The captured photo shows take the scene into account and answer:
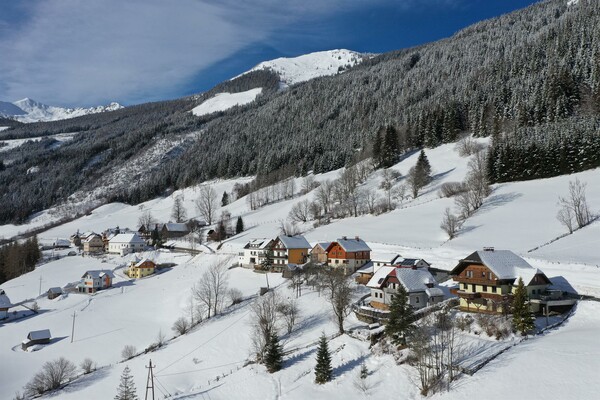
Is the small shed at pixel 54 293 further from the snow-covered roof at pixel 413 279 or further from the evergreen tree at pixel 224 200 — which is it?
the evergreen tree at pixel 224 200

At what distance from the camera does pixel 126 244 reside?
10981 centimetres

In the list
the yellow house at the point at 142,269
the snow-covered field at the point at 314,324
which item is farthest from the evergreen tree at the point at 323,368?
the yellow house at the point at 142,269

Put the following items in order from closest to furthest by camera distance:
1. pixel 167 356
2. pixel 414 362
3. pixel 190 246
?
1. pixel 414 362
2. pixel 167 356
3. pixel 190 246

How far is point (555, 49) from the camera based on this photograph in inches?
5738

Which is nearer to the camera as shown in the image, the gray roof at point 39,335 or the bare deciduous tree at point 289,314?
the bare deciduous tree at point 289,314

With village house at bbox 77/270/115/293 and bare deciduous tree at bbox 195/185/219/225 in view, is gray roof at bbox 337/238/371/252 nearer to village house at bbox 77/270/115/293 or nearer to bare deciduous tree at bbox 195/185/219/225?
village house at bbox 77/270/115/293

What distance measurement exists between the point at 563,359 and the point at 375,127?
512 ft

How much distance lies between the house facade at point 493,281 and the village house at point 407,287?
10.1 feet

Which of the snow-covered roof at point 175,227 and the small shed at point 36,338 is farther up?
the snow-covered roof at point 175,227

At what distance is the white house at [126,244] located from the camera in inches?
4311

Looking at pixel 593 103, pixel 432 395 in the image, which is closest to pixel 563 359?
pixel 432 395

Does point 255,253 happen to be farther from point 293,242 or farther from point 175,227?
point 175,227

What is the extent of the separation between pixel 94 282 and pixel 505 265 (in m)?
67.8

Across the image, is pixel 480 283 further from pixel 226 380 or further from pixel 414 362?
pixel 226 380
